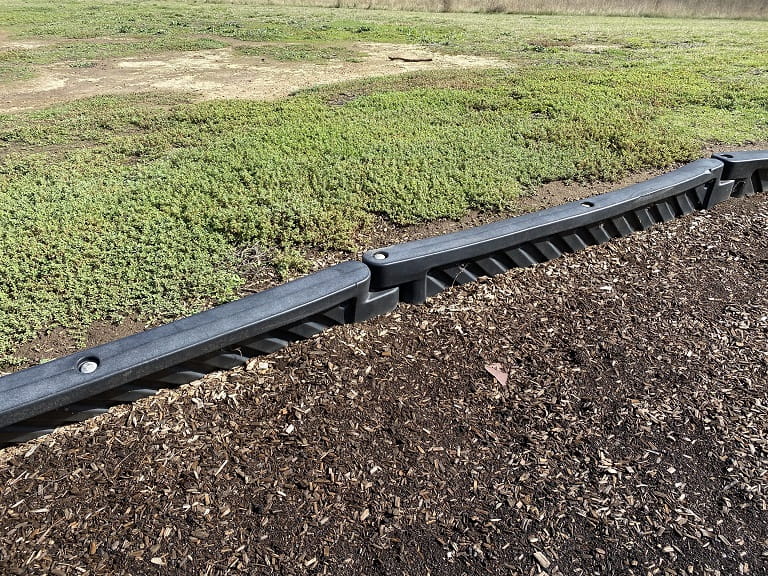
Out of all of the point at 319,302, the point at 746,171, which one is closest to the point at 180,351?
the point at 319,302

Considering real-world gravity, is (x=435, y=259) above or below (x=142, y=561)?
above

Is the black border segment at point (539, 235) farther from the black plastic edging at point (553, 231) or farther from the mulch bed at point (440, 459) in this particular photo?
the mulch bed at point (440, 459)

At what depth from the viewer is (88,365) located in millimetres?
2057

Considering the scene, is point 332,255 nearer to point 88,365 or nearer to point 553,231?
point 553,231

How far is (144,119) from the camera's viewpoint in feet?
17.3

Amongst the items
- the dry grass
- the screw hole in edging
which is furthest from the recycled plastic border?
the dry grass

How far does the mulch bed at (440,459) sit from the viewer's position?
1.77m

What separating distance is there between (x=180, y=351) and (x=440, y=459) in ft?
3.48

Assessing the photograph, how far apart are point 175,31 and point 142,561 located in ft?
35.6

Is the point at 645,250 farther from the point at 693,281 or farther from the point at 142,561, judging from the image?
the point at 142,561

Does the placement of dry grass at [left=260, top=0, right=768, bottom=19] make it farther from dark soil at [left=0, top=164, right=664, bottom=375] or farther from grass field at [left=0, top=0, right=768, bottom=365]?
dark soil at [left=0, top=164, right=664, bottom=375]

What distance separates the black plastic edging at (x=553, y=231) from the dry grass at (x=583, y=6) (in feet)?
49.5

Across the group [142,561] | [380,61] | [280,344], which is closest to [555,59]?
[380,61]

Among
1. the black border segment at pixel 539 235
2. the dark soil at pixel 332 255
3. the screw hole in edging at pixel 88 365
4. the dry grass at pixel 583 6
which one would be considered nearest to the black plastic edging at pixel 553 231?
the black border segment at pixel 539 235
